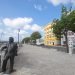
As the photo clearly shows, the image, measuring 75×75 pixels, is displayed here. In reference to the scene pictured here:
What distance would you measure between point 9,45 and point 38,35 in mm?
170010

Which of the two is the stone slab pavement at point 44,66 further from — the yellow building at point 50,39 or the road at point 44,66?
the yellow building at point 50,39

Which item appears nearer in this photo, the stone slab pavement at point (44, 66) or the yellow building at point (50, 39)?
the stone slab pavement at point (44, 66)

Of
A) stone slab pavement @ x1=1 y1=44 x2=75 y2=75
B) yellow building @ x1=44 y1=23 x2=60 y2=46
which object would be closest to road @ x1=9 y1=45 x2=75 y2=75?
stone slab pavement @ x1=1 y1=44 x2=75 y2=75

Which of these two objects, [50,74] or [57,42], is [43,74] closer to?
[50,74]

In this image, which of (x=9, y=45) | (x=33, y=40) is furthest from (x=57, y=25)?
(x=33, y=40)

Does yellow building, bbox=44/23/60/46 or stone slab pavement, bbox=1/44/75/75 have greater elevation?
yellow building, bbox=44/23/60/46

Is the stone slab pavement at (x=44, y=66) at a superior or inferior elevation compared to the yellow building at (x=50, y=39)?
inferior

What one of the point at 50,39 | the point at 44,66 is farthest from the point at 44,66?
the point at 50,39

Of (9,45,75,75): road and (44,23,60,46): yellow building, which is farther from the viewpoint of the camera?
(44,23,60,46): yellow building

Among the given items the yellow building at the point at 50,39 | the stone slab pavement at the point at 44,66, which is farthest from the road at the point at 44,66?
the yellow building at the point at 50,39

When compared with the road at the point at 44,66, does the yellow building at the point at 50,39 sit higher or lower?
higher

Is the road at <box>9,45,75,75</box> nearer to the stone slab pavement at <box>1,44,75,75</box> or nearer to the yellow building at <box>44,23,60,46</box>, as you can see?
the stone slab pavement at <box>1,44,75,75</box>

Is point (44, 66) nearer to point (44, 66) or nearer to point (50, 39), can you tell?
point (44, 66)

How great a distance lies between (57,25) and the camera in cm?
4725
